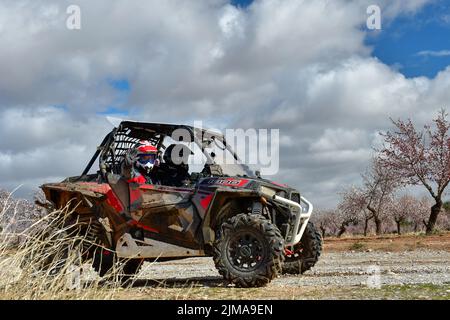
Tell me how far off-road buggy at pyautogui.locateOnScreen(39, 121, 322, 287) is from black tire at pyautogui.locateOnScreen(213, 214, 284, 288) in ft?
0.05

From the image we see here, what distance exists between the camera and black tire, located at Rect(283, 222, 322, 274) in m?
10.4

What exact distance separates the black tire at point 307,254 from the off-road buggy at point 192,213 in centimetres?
88

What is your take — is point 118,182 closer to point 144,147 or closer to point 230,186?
point 144,147

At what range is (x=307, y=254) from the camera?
34.2 feet

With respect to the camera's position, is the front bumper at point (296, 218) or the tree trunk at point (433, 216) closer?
the front bumper at point (296, 218)

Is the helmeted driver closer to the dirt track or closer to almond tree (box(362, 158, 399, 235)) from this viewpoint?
the dirt track

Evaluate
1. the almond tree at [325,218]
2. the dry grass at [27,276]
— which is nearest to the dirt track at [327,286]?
the dry grass at [27,276]

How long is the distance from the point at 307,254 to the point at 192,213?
2.59m

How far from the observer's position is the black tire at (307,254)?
10352mm

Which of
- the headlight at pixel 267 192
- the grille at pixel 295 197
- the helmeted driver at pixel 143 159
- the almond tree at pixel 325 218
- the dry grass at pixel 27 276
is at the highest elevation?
the helmeted driver at pixel 143 159

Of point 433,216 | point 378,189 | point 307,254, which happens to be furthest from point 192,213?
point 378,189

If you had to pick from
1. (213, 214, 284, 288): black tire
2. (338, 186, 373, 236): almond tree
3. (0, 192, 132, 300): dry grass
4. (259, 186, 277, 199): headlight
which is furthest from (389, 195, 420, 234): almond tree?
(0, 192, 132, 300): dry grass

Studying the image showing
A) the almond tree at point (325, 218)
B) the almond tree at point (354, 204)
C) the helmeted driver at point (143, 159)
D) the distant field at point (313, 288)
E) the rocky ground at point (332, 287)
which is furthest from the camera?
the almond tree at point (325, 218)

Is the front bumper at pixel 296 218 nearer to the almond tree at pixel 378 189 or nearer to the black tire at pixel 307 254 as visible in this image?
the black tire at pixel 307 254
